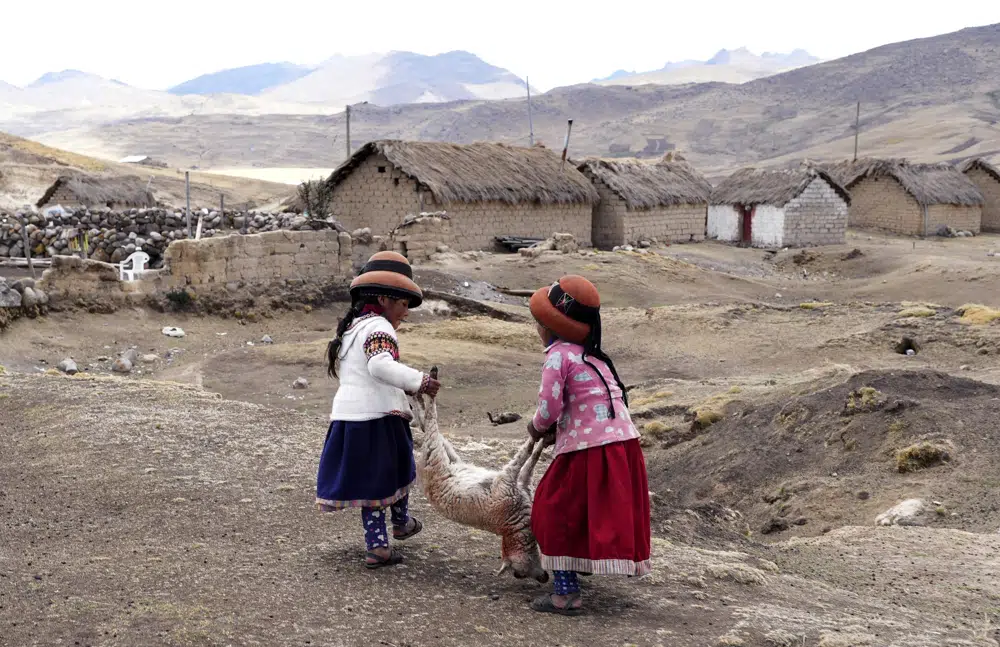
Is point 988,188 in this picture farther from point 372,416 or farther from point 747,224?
point 372,416

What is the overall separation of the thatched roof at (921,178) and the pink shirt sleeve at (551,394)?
3240cm

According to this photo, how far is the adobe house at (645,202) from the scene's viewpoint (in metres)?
28.1

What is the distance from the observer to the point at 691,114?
9394cm

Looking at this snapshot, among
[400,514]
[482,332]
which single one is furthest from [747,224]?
[400,514]

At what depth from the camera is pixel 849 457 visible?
25.9ft

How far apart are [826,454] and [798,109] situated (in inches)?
3580

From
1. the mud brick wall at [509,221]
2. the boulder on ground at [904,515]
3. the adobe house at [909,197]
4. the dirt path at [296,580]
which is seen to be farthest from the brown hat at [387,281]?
the adobe house at [909,197]

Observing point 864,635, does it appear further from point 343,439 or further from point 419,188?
point 419,188

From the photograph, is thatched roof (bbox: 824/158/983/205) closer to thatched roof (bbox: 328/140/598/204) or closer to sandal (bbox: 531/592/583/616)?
thatched roof (bbox: 328/140/598/204)

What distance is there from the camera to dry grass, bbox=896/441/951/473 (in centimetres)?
745

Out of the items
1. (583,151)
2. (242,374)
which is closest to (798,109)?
(583,151)

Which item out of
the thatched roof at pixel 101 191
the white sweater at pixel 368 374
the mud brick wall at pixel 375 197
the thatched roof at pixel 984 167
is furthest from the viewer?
the thatched roof at pixel 984 167

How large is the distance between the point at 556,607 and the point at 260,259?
11891mm

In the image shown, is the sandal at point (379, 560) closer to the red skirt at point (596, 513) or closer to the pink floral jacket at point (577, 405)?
the red skirt at point (596, 513)
